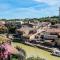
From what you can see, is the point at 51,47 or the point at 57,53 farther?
the point at 51,47

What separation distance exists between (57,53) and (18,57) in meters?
8.80

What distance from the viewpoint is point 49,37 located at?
1538 centimetres

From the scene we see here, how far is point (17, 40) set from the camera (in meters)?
17.3

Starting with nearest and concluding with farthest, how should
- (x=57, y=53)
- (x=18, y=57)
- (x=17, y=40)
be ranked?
(x=18, y=57) → (x=57, y=53) → (x=17, y=40)

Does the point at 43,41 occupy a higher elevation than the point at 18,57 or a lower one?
lower

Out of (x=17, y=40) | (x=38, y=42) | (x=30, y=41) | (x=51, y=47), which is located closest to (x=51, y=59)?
(x=51, y=47)

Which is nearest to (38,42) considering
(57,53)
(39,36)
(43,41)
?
(43,41)

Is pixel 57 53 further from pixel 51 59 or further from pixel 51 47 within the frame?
pixel 51 47

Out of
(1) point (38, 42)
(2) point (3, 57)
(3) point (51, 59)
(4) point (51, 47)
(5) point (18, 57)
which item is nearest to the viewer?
(2) point (3, 57)

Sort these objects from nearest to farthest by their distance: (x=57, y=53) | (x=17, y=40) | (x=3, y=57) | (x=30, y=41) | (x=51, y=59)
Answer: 1. (x=3, y=57)
2. (x=51, y=59)
3. (x=57, y=53)
4. (x=30, y=41)
5. (x=17, y=40)

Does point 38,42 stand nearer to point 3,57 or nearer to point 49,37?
point 49,37

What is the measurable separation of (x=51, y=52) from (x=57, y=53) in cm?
63

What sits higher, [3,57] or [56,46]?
[3,57]

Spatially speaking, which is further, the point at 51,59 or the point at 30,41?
the point at 30,41
